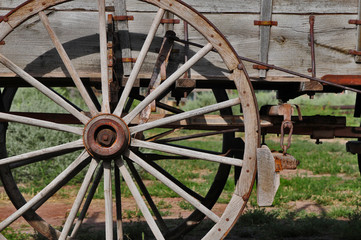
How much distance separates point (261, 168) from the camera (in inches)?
103

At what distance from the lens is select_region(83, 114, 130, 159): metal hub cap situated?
8.59 ft

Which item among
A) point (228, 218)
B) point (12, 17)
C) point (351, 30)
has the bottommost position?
point (228, 218)

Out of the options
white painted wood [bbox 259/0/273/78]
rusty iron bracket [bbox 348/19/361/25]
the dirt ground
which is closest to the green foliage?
the dirt ground

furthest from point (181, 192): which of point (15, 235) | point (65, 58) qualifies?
point (15, 235)

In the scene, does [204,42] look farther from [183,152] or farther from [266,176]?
[266,176]

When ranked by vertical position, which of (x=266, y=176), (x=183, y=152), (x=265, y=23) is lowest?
(x=266, y=176)

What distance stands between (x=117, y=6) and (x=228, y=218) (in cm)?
155

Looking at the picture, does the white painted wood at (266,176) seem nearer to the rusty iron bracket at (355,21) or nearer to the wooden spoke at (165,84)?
the wooden spoke at (165,84)

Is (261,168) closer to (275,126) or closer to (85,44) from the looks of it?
(275,126)

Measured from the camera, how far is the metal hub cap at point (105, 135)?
2619 mm

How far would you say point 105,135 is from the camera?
2615 mm

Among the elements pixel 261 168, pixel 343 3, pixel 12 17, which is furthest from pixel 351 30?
pixel 12 17

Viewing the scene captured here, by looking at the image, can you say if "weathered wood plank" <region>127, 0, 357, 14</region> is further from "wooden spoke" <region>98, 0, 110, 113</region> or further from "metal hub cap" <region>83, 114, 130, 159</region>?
"metal hub cap" <region>83, 114, 130, 159</region>

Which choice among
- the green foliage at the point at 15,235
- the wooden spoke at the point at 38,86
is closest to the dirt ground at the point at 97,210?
the green foliage at the point at 15,235
